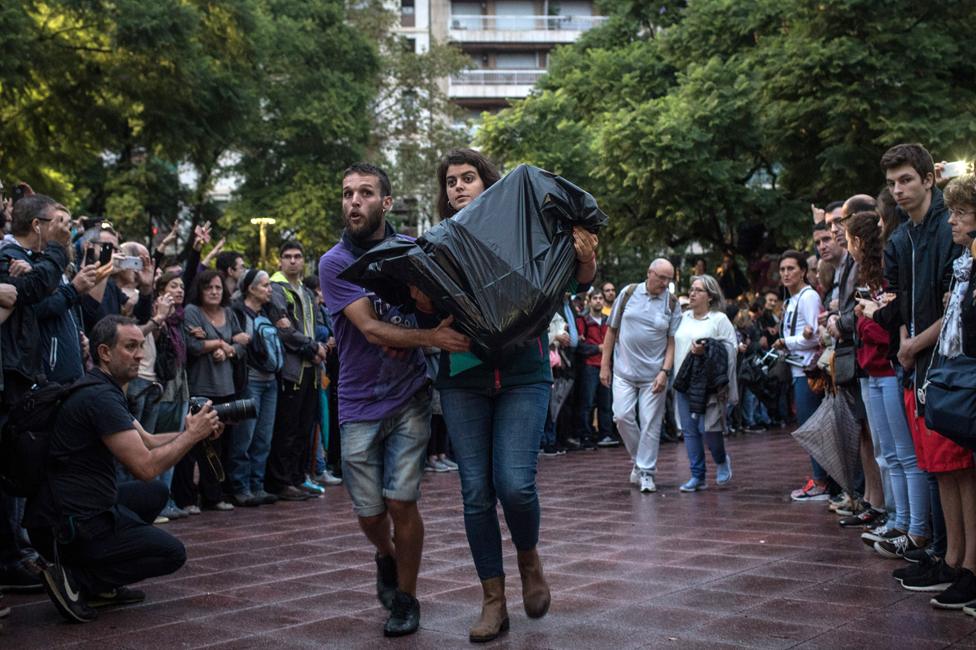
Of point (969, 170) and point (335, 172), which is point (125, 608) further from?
point (335, 172)

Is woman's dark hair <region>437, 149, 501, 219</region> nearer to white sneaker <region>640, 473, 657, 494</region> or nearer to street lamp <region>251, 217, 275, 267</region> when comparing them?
white sneaker <region>640, 473, 657, 494</region>

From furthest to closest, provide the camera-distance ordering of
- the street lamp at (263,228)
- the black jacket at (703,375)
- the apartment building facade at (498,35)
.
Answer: the apartment building facade at (498,35), the street lamp at (263,228), the black jacket at (703,375)

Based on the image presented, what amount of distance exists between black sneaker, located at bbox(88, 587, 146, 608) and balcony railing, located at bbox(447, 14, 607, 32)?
59223mm

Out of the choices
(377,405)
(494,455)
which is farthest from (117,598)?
(494,455)

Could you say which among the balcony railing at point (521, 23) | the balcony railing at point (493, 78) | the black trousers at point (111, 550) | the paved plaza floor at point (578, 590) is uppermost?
the balcony railing at point (521, 23)

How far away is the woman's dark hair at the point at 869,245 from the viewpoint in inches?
291

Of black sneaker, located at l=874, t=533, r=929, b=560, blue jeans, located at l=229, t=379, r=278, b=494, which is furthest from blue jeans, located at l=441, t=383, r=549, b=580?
blue jeans, located at l=229, t=379, r=278, b=494

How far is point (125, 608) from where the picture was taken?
5.98 meters

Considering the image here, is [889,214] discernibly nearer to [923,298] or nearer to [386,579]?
[923,298]

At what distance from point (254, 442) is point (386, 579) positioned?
5.24 meters

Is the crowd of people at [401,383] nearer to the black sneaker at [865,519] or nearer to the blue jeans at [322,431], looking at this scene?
the black sneaker at [865,519]

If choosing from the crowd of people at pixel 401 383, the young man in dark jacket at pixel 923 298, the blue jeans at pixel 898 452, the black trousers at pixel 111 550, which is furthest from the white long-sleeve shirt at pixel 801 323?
the black trousers at pixel 111 550

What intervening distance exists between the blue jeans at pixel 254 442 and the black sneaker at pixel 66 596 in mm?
4577

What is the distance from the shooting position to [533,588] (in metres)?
5.29
